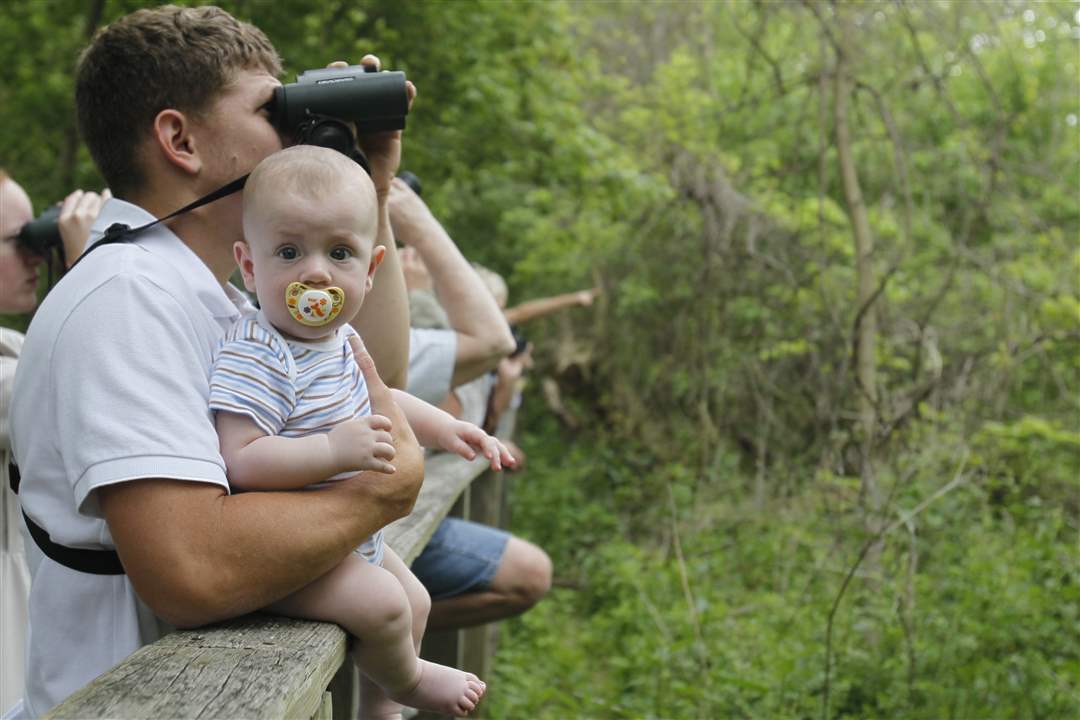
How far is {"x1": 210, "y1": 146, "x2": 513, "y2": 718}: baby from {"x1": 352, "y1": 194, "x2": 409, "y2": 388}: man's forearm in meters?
0.65

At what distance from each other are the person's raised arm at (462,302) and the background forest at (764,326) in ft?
3.40

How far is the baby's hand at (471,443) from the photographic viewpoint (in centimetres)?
200

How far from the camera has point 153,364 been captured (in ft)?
5.19

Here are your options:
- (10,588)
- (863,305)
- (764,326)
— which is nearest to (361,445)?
(10,588)

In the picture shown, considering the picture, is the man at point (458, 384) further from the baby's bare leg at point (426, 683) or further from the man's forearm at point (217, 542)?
the man's forearm at point (217, 542)

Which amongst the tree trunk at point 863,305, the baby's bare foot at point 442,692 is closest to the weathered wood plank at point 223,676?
the baby's bare foot at point 442,692

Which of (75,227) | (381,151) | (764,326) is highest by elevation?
(381,151)

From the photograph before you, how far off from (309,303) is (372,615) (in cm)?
48

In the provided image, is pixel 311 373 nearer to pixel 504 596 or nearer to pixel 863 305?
pixel 504 596

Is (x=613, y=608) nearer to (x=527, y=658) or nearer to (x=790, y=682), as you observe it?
(x=527, y=658)

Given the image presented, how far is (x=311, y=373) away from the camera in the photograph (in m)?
1.69

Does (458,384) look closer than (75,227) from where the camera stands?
No

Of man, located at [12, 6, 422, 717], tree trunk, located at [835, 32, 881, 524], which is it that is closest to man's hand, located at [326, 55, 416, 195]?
man, located at [12, 6, 422, 717]

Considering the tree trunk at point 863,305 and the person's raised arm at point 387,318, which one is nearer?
the person's raised arm at point 387,318
